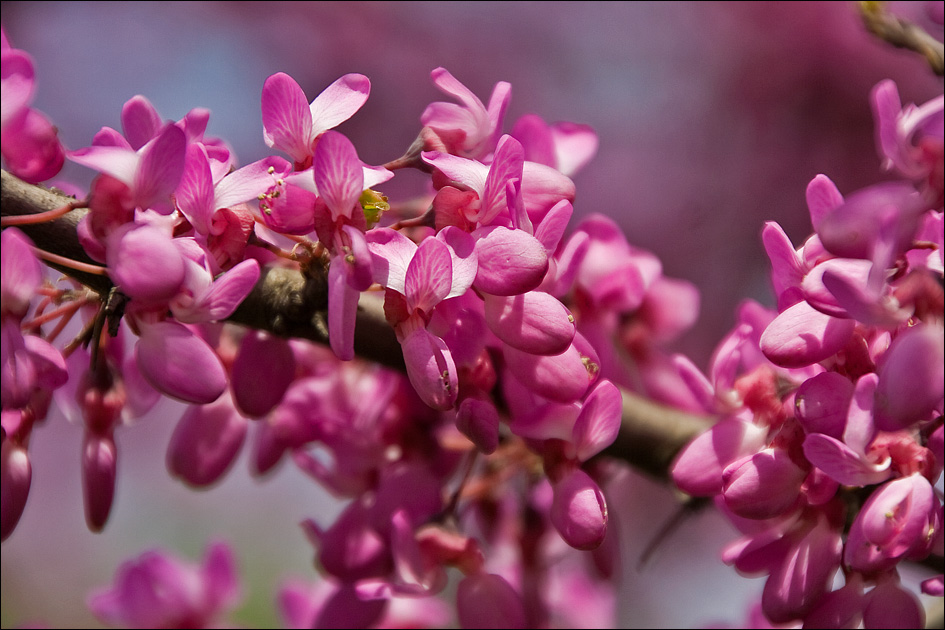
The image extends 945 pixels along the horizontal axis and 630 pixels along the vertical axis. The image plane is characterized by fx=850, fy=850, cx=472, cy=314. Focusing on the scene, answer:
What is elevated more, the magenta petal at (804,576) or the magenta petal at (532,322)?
the magenta petal at (532,322)

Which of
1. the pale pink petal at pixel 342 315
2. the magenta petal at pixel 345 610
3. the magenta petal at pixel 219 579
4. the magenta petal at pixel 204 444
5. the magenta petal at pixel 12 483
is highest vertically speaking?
the pale pink petal at pixel 342 315

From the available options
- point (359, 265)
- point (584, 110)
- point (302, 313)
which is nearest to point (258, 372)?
point (302, 313)

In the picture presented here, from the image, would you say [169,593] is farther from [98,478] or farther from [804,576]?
[804,576]

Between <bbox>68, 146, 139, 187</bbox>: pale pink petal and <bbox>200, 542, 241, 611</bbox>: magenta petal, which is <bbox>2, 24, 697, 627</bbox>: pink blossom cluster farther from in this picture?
<bbox>200, 542, 241, 611</bbox>: magenta petal

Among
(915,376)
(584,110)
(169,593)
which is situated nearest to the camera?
(915,376)

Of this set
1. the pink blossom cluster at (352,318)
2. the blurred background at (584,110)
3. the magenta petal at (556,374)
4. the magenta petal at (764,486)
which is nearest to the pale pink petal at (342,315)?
the pink blossom cluster at (352,318)

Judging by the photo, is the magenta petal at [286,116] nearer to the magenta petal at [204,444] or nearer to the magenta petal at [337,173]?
the magenta petal at [337,173]
